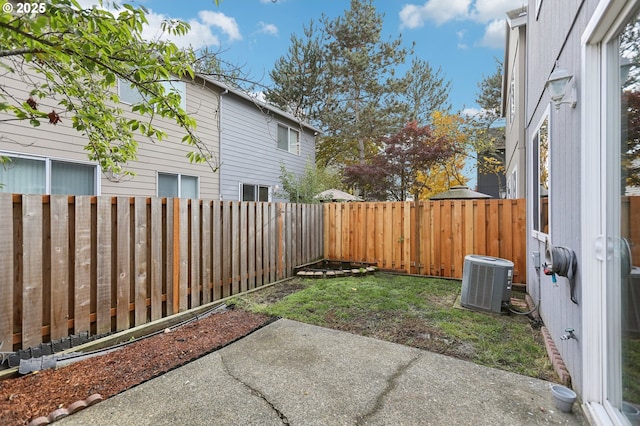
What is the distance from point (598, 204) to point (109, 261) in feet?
13.5

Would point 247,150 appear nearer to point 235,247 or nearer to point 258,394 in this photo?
point 235,247

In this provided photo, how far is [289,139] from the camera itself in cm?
1139

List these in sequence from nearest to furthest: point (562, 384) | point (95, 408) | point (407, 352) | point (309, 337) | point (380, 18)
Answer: point (95, 408) < point (562, 384) < point (407, 352) < point (309, 337) < point (380, 18)

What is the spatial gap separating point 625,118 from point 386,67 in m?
17.6

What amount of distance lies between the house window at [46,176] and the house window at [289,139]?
239 inches

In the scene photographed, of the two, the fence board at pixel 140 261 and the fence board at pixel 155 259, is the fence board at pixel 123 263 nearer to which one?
the fence board at pixel 140 261

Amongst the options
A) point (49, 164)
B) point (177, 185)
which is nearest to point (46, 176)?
point (49, 164)

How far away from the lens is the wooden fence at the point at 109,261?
8.61 feet

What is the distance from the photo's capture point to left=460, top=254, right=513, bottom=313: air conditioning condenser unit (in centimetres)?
400

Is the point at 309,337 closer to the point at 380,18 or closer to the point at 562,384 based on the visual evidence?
the point at 562,384

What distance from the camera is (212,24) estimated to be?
5773mm

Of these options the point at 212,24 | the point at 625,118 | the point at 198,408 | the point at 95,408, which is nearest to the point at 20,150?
the point at 212,24

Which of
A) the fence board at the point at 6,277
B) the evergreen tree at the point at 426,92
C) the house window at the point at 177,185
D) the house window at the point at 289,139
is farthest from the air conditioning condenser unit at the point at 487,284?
the evergreen tree at the point at 426,92

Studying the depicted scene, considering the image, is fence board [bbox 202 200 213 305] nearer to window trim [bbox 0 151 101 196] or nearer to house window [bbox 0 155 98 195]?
house window [bbox 0 155 98 195]
